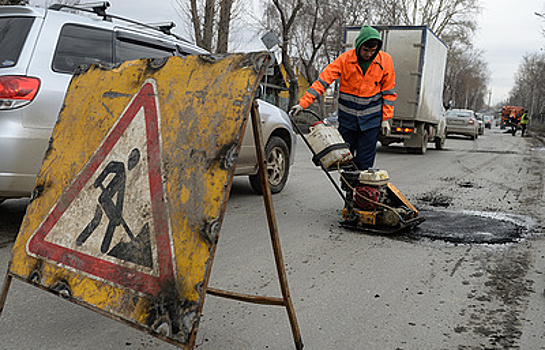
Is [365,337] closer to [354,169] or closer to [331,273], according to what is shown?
[331,273]

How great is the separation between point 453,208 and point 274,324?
409 centimetres

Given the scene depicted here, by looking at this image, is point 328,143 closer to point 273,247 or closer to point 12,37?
point 273,247

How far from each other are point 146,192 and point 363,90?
10.9 ft

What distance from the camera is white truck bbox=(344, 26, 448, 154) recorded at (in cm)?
1352

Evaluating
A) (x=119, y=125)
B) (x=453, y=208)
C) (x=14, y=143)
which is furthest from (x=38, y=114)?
(x=453, y=208)

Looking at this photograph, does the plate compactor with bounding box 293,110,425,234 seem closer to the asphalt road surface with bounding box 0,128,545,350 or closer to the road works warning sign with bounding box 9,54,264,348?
the asphalt road surface with bounding box 0,128,545,350

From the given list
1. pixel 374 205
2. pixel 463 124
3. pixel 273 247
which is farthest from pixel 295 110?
pixel 463 124

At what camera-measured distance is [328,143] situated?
4.75 m

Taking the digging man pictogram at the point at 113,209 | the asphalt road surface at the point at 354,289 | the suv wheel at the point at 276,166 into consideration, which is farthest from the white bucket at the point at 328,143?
the digging man pictogram at the point at 113,209

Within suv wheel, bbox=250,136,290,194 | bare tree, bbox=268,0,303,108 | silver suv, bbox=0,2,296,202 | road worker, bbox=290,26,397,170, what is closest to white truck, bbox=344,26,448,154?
→ suv wheel, bbox=250,136,290,194

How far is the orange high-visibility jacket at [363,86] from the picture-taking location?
4945mm

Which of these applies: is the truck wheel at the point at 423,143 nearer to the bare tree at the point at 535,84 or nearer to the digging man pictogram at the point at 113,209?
the digging man pictogram at the point at 113,209

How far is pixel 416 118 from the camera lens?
1401 centimetres

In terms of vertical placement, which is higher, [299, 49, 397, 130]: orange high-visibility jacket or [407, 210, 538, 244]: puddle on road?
[299, 49, 397, 130]: orange high-visibility jacket
